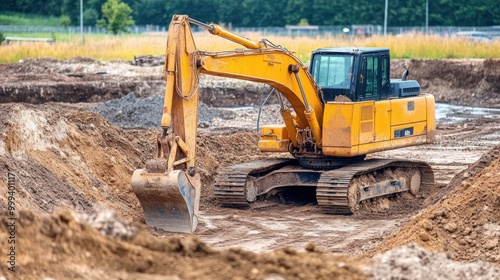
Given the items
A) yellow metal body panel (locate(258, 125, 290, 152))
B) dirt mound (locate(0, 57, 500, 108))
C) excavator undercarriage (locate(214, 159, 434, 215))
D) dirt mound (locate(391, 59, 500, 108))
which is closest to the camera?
excavator undercarriage (locate(214, 159, 434, 215))

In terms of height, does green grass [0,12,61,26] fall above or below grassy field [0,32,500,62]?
above

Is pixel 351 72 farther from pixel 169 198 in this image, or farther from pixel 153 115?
pixel 153 115

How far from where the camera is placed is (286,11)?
7712 cm

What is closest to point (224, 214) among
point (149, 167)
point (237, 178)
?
point (237, 178)

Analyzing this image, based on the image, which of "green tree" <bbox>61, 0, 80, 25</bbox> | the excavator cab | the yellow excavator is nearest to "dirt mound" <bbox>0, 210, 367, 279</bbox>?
the yellow excavator

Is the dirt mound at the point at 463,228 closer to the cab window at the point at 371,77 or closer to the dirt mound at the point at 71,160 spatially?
the cab window at the point at 371,77

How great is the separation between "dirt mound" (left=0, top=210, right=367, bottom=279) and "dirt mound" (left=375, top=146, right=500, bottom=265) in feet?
7.36

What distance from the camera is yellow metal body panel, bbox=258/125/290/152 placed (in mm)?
15695

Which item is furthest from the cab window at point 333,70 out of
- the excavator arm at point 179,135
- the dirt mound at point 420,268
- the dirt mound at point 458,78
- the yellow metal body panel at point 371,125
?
the dirt mound at point 458,78

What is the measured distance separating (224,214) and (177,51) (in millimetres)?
3147

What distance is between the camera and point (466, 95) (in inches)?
1281

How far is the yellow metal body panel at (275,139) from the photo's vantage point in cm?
1570

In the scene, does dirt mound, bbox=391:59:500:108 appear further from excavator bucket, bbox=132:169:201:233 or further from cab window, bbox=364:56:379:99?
excavator bucket, bbox=132:169:201:233

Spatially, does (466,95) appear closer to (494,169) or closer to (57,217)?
(494,169)
